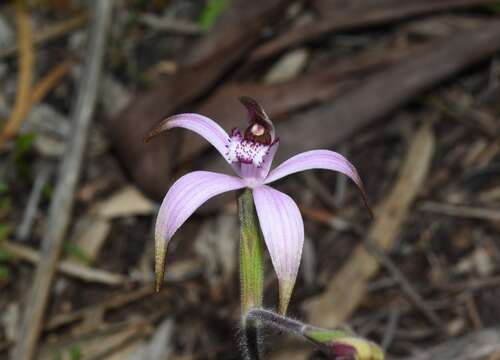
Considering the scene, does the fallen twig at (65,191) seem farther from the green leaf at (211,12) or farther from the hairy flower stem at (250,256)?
the hairy flower stem at (250,256)

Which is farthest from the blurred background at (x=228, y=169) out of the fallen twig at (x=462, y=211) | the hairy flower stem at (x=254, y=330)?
the hairy flower stem at (x=254, y=330)

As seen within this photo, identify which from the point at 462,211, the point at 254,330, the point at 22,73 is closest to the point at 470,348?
the point at 462,211

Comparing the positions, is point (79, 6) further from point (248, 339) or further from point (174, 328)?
point (248, 339)

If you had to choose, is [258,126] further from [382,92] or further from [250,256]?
[382,92]

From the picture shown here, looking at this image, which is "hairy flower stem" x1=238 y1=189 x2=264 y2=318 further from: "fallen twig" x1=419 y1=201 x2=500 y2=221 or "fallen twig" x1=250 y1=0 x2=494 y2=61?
"fallen twig" x1=250 y1=0 x2=494 y2=61

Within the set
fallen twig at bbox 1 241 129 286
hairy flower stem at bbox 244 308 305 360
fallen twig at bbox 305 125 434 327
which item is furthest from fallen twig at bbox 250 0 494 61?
hairy flower stem at bbox 244 308 305 360
